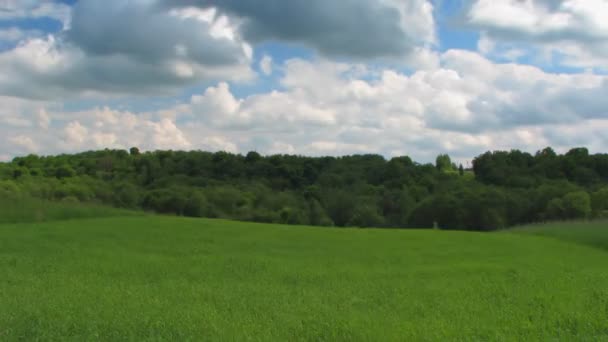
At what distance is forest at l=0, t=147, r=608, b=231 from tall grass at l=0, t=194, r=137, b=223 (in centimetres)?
2082

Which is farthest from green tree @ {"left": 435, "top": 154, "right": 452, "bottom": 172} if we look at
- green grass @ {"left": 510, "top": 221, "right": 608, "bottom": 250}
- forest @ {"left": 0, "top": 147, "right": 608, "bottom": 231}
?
green grass @ {"left": 510, "top": 221, "right": 608, "bottom": 250}

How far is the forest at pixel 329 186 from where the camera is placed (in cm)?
6588

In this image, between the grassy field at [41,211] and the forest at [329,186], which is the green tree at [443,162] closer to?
the forest at [329,186]

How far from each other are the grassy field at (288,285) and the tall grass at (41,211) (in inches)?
170

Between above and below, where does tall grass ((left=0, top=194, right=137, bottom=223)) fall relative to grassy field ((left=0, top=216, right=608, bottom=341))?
above

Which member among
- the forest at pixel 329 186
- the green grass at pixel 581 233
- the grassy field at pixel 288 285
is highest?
the forest at pixel 329 186

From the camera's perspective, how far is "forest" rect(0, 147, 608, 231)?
216 feet

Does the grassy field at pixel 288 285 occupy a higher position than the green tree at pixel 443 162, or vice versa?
the green tree at pixel 443 162

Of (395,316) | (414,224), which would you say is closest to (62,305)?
(395,316)

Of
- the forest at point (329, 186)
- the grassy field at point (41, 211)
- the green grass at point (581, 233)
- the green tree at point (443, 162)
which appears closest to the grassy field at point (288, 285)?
the green grass at point (581, 233)

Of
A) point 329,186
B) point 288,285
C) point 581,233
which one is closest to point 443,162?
point 329,186

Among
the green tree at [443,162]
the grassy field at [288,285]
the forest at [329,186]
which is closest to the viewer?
the grassy field at [288,285]

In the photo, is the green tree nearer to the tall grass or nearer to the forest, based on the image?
the forest

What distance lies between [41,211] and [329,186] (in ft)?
216
